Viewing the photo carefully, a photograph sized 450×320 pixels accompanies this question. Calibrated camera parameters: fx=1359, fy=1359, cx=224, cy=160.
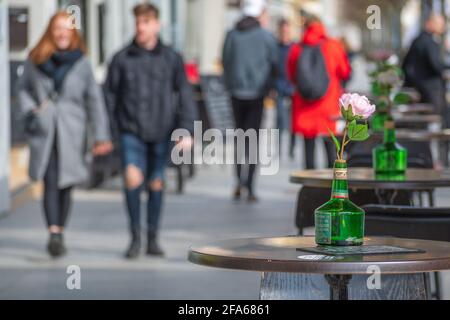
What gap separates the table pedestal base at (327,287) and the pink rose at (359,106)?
Answer: 70 cm

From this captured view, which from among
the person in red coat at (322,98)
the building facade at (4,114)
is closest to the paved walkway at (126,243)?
the building facade at (4,114)

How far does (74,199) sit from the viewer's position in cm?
1422

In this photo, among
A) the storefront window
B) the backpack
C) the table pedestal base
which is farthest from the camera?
the storefront window

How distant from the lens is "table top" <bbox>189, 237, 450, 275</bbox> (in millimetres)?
3918

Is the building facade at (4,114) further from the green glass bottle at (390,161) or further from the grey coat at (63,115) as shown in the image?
the green glass bottle at (390,161)

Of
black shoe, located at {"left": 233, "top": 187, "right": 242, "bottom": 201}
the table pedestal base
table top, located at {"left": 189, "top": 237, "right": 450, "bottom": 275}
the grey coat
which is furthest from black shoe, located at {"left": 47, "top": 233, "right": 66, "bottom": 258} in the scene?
table top, located at {"left": 189, "top": 237, "right": 450, "bottom": 275}

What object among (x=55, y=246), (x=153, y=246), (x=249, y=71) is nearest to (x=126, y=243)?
(x=153, y=246)

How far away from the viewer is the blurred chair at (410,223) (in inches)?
199

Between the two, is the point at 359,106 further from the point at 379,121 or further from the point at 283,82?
the point at 283,82

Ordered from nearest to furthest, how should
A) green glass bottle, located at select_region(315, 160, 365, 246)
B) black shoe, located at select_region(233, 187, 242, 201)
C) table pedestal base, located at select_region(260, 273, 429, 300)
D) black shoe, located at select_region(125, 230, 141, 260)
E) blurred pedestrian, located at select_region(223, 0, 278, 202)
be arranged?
green glass bottle, located at select_region(315, 160, 365, 246)
table pedestal base, located at select_region(260, 273, 429, 300)
black shoe, located at select_region(125, 230, 141, 260)
blurred pedestrian, located at select_region(223, 0, 278, 202)
black shoe, located at select_region(233, 187, 242, 201)

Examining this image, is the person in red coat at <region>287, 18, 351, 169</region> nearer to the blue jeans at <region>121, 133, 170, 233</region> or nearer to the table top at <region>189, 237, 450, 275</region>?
the blue jeans at <region>121, 133, 170, 233</region>

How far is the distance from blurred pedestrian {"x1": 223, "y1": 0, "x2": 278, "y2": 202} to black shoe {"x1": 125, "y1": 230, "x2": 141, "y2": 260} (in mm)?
3765

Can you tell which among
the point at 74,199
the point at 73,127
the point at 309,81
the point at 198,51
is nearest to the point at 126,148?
the point at 73,127

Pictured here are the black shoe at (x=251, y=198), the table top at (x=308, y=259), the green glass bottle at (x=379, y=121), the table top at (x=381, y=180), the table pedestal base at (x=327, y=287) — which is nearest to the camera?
the table top at (x=308, y=259)
